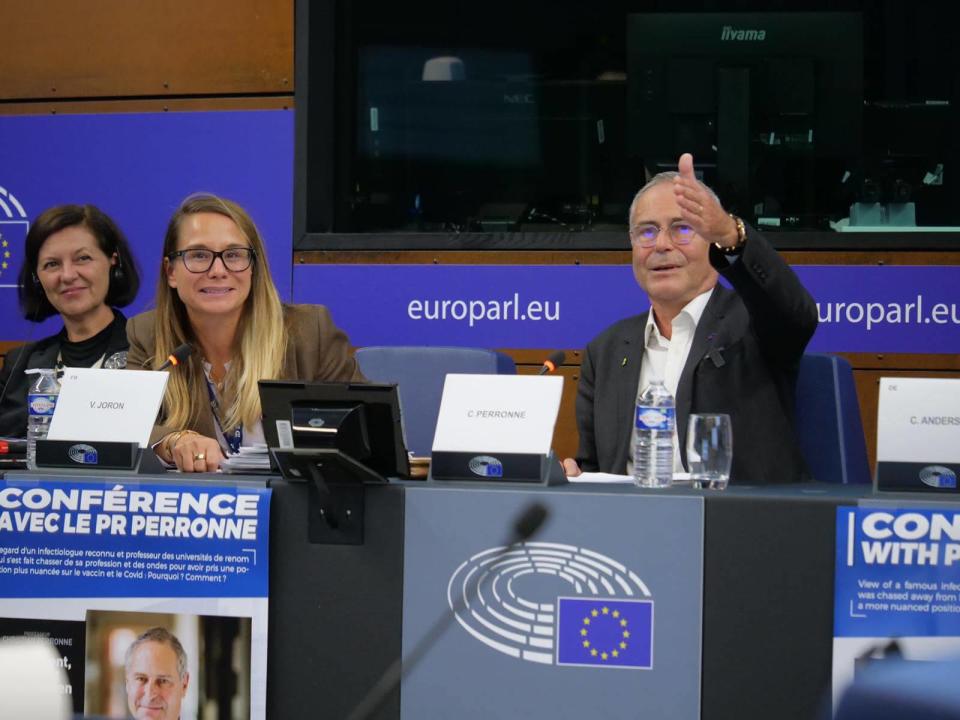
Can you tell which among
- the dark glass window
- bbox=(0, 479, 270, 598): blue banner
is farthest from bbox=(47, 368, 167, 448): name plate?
the dark glass window

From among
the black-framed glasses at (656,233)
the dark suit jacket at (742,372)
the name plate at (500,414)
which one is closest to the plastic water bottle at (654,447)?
the name plate at (500,414)

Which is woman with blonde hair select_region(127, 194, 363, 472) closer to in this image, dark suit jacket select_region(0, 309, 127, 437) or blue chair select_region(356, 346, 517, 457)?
blue chair select_region(356, 346, 517, 457)

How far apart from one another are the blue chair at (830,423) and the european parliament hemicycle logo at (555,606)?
3.64 ft

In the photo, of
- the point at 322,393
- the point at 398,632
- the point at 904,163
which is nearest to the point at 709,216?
the point at 322,393

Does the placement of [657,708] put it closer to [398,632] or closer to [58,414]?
[398,632]

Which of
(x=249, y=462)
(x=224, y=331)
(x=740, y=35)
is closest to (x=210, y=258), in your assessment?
(x=224, y=331)

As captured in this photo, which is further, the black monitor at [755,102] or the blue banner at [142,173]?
the blue banner at [142,173]

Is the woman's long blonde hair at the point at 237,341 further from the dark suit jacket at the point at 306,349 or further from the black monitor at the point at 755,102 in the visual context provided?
the black monitor at the point at 755,102

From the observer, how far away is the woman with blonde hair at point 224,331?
3055 mm

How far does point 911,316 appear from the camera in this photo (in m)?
4.39

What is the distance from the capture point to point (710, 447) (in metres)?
2.40

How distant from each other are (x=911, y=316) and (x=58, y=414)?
2953 millimetres

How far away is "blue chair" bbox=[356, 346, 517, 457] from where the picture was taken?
3.48 metres

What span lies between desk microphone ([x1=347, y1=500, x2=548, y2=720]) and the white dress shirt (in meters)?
1.05
